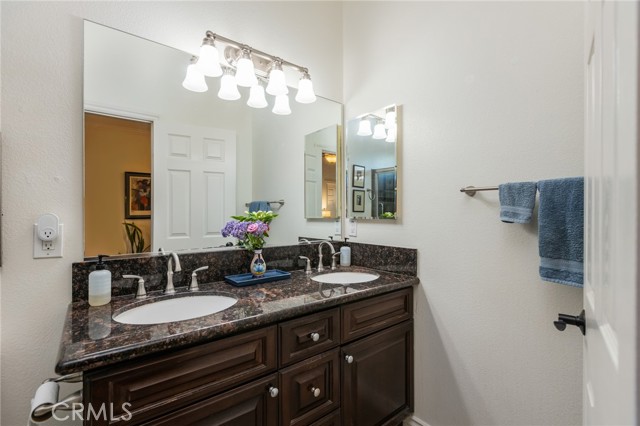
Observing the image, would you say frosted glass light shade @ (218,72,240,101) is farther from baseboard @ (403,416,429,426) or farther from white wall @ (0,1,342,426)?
baseboard @ (403,416,429,426)

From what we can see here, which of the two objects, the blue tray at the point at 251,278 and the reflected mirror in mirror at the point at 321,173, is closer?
the blue tray at the point at 251,278

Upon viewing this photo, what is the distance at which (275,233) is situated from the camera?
1.78 m

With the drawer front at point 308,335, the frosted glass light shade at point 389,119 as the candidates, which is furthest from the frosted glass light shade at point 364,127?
the drawer front at point 308,335

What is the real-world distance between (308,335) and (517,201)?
977 millimetres

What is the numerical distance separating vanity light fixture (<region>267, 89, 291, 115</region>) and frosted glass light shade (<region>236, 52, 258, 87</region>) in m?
0.24

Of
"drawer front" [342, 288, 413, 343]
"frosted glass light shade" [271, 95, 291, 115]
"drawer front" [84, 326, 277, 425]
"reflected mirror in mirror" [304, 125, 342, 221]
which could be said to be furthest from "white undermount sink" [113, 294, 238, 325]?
"frosted glass light shade" [271, 95, 291, 115]

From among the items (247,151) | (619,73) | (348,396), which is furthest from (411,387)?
(619,73)

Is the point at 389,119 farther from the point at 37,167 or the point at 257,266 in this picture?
the point at 37,167

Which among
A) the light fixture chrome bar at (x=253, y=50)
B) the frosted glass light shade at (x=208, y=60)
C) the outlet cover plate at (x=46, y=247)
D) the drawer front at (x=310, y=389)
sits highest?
the light fixture chrome bar at (x=253, y=50)

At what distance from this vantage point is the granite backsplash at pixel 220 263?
3.97 feet

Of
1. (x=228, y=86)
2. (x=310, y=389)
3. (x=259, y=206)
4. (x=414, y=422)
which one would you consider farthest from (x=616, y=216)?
(x=414, y=422)

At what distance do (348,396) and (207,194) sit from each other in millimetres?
1161

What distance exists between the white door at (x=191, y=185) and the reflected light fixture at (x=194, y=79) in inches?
7.5

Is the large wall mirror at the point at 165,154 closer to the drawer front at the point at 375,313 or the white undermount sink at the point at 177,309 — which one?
the white undermount sink at the point at 177,309
